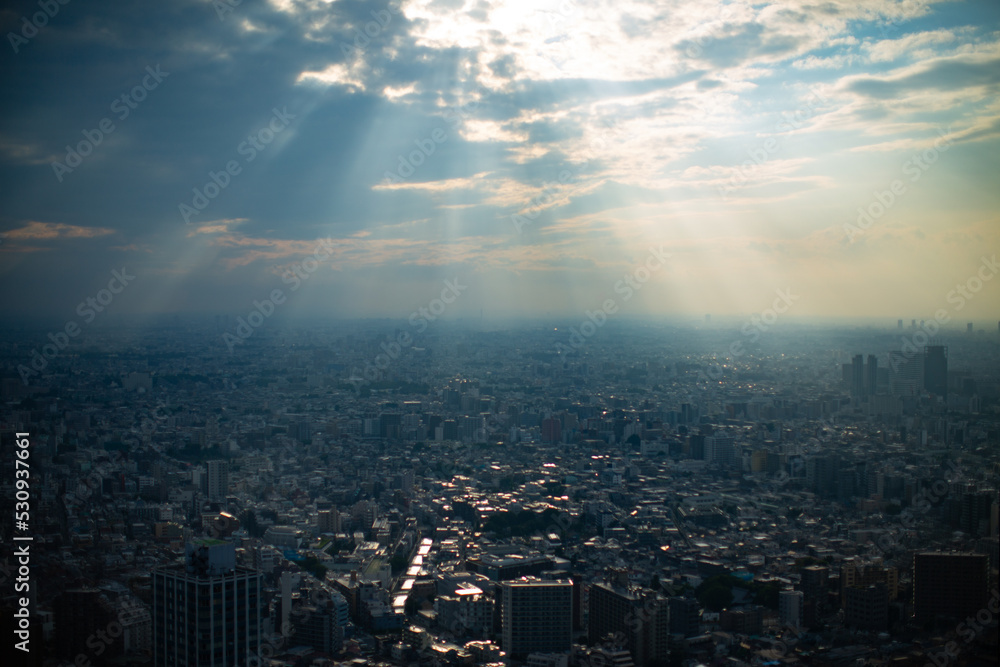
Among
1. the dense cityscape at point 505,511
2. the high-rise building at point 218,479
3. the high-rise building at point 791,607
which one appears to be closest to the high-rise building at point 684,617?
the dense cityscape at point 505,511

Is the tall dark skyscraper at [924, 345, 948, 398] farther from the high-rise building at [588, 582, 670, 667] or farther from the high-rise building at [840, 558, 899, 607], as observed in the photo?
the high-rise building at [588, 582, 670, 667]

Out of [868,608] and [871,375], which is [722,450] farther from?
[868,608]

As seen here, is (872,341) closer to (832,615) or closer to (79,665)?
(832,615)

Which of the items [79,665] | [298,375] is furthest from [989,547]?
[298,375]
